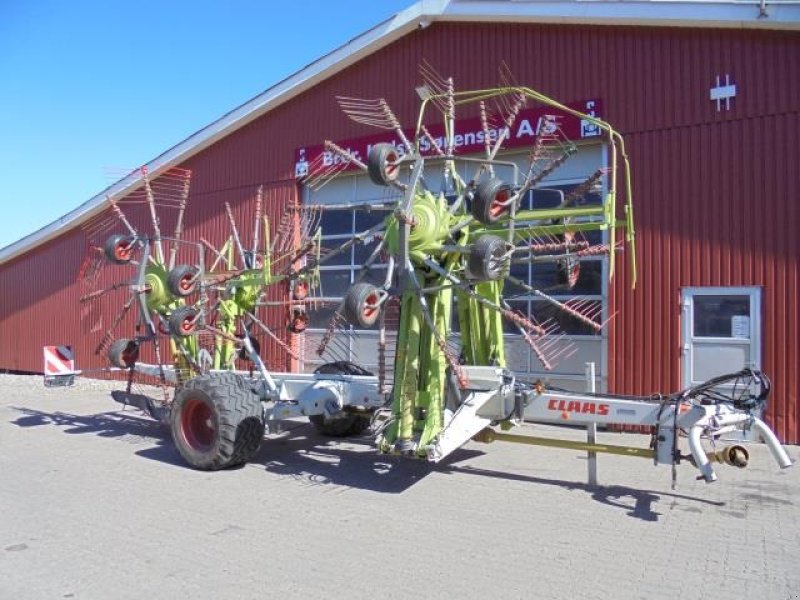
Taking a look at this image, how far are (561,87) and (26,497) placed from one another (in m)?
8.80

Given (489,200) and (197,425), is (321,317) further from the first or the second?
(489,200)

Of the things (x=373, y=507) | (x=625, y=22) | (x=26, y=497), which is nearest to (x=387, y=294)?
(x=373, y=507)

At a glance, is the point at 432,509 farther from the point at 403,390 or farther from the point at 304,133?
the point at 304,133

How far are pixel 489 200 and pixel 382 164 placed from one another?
1.08 m

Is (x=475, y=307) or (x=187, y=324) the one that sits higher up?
(x=475, y=307)

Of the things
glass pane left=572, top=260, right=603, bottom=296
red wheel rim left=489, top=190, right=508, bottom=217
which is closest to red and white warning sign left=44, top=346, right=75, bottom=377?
red wheel rim left=489, top=190, right=508, bottom=217

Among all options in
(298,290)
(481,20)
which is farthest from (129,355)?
(481,20)

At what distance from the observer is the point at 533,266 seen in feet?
37.4

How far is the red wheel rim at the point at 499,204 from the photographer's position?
20.1ft

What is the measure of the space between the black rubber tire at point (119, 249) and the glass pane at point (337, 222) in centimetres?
461

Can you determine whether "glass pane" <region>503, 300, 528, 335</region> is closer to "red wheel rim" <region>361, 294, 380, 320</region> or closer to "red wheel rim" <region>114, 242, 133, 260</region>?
"red wheel rim" <region>361, 294, 380, 320</region>

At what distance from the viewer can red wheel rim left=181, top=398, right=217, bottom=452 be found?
799 cm

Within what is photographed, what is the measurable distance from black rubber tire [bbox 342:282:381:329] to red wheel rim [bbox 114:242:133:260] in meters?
4.61

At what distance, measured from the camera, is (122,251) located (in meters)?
9.67
